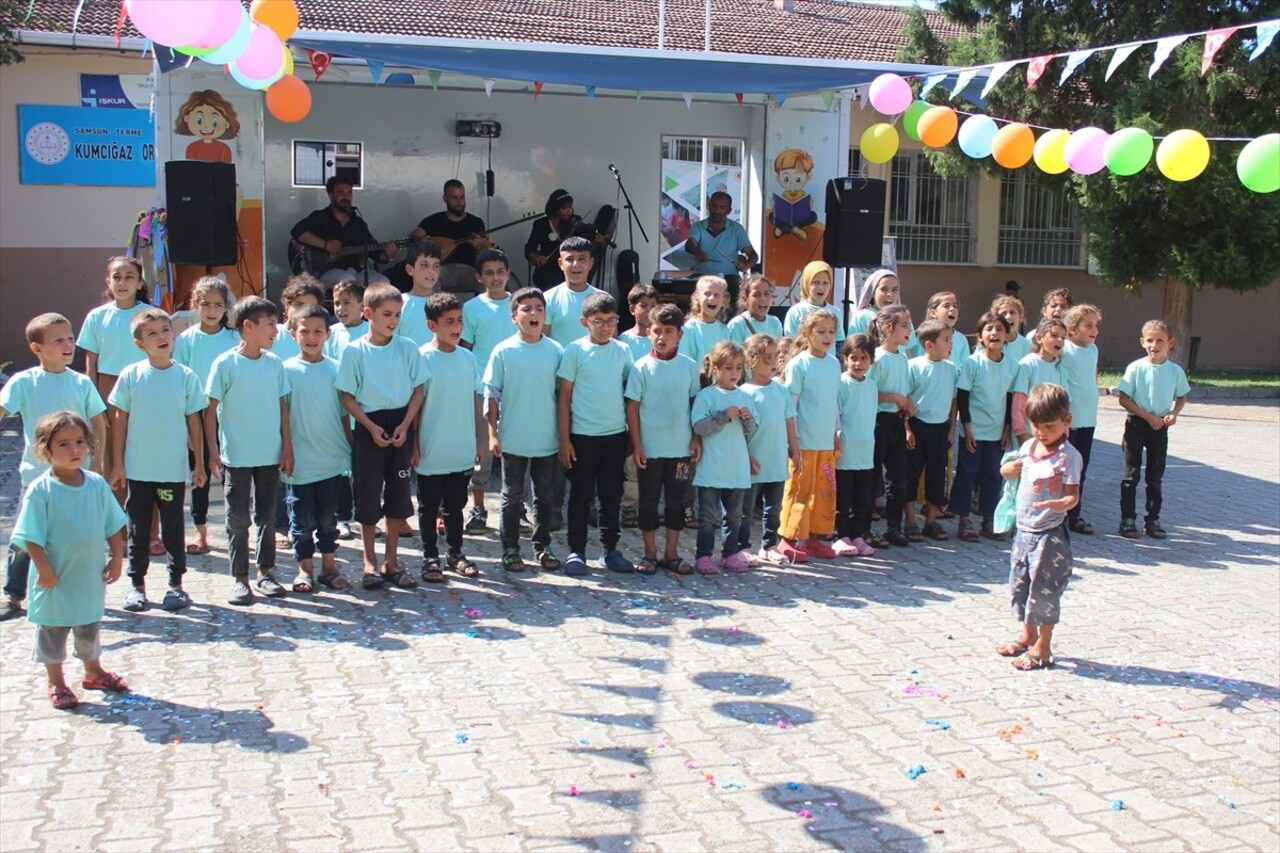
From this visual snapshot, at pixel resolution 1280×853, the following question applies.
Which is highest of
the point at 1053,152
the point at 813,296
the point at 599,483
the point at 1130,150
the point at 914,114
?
the point at 914,114

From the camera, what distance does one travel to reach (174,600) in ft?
19.7

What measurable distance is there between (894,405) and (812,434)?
2.44 feet

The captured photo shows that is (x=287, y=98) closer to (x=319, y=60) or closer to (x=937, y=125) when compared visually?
(x=319, y=60)

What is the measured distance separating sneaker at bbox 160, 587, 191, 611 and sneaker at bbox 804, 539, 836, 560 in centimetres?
344

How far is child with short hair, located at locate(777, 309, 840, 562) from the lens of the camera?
7223 mm

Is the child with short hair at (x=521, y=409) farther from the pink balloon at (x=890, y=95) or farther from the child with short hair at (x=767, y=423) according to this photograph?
the pink balloon at (x=890, y=95)

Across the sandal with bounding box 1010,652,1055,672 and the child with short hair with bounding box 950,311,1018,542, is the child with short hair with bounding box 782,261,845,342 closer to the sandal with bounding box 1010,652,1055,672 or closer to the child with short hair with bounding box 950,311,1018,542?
the child with short hair with bounding box 950,311,1018,542

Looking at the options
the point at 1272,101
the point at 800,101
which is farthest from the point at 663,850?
the point at 1272,101

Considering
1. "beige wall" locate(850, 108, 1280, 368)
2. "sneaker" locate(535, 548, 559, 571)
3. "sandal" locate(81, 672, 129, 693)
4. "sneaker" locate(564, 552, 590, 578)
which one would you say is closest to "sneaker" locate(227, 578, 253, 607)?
"sandal" locate(81, 672, 129, 693)

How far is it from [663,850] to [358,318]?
167 inches

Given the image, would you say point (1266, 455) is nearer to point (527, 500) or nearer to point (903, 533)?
point (903, 533)

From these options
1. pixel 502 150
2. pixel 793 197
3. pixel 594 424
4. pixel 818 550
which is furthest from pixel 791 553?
pixel 502 150

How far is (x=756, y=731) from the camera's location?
4750 millimetres

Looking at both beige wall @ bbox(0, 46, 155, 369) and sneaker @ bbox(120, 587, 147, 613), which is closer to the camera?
sneaker @ bbox(120, 587, 147, 613)
